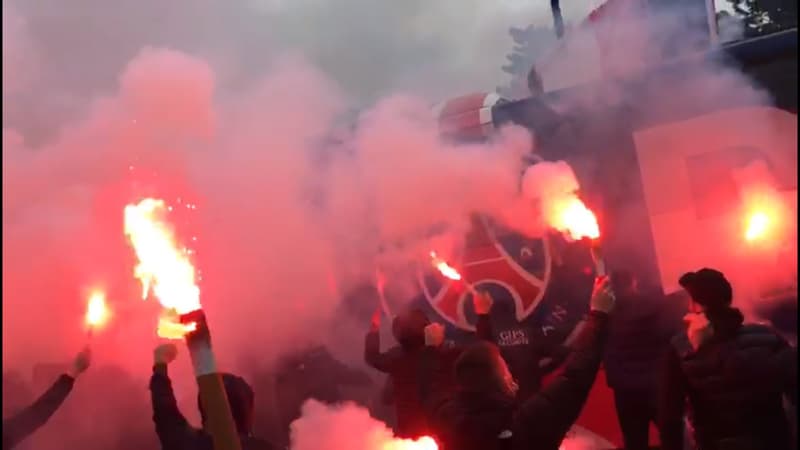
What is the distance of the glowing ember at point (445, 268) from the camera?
5859 millimetres

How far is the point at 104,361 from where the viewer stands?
4.73 meters

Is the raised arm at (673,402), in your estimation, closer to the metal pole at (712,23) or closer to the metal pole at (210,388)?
the metal pole at (210,388)

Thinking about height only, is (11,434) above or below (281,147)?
below

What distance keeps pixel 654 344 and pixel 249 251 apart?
2560 millimetres

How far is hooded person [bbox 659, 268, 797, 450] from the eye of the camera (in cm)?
345

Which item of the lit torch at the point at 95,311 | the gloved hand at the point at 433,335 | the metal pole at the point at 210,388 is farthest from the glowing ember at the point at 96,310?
the gloved hand at the point at 433,335

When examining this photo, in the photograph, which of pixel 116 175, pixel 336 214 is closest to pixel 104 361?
pixel 116 175

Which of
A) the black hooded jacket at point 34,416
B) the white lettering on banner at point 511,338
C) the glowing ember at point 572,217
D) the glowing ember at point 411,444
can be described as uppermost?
the glowing ember at point 572,217

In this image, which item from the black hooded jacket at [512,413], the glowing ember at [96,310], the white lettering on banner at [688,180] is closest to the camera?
the black hooded jacket at [512,413]

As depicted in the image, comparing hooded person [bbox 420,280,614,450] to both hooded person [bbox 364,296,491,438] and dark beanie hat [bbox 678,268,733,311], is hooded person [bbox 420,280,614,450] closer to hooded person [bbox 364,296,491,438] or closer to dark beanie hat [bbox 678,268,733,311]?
dark beanie hat [bbox 678,268,733,311]

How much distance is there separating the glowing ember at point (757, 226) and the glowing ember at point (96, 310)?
3.53 metres

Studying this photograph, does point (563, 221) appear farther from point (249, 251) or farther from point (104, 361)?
point (104, 361)

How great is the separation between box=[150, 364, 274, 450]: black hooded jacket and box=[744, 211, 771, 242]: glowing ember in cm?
298

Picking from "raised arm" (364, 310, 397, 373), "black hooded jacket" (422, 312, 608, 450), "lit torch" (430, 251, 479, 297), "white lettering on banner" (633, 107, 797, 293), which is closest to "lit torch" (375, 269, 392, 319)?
"lit torch" (430, 251, 479, 297)
